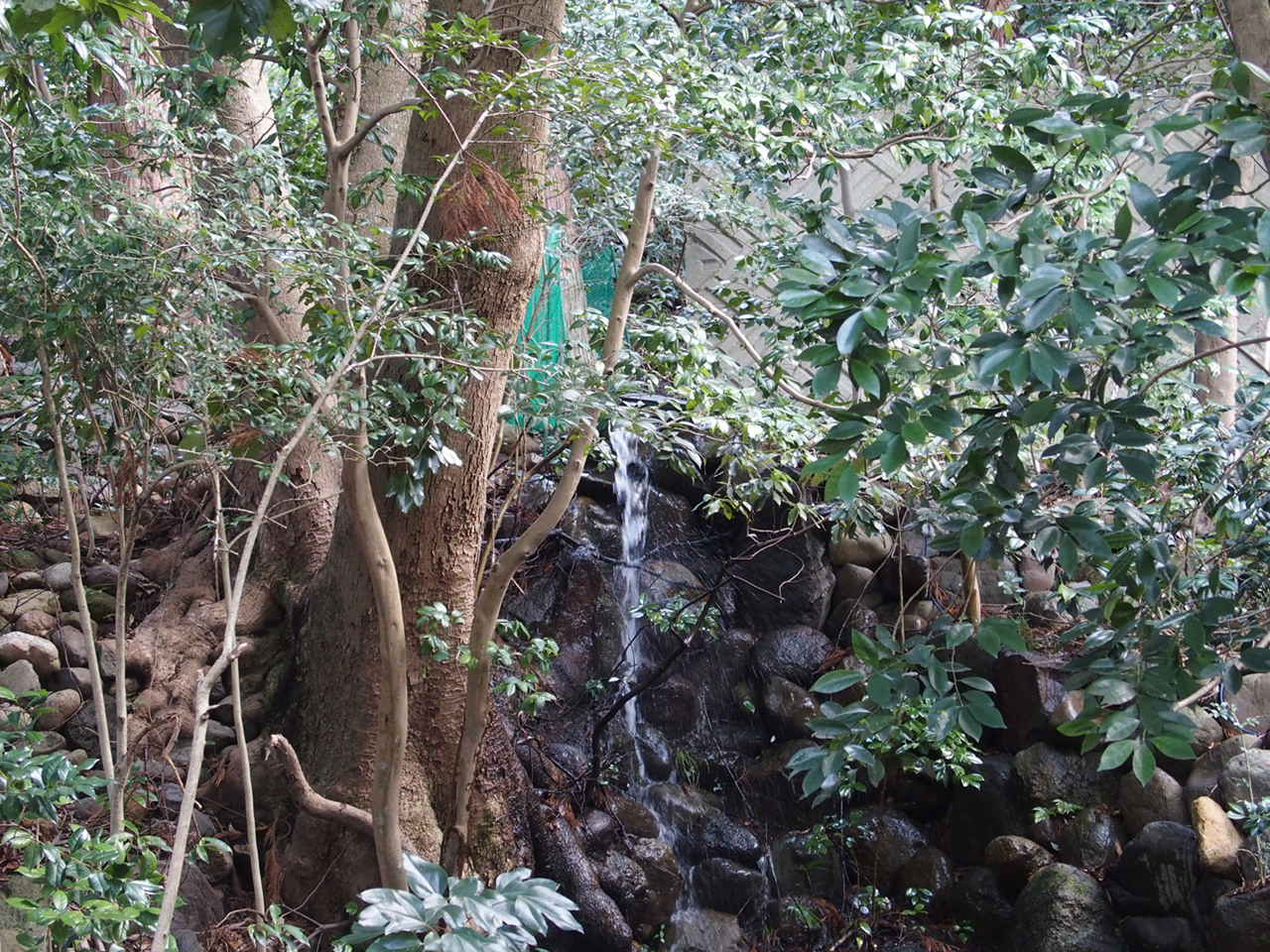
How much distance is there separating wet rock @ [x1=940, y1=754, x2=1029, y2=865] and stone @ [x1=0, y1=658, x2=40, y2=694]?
15.7 feet

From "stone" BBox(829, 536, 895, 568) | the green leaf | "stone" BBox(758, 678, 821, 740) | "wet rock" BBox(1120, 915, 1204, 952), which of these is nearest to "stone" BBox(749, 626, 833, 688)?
"stone" BBox(758, 678, 821, 740)

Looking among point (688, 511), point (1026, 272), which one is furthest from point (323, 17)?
point (688, 511)

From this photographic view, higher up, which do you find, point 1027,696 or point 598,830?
point 1027,696

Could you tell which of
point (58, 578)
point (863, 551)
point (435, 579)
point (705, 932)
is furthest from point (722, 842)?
point (58, 578)

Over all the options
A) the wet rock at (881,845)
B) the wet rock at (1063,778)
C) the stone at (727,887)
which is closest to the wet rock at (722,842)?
the stone at (727,887)

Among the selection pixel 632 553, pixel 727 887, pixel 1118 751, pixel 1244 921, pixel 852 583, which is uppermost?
pixel 1118 751

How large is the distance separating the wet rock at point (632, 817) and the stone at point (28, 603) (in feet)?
9.71

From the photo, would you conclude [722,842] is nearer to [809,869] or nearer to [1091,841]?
[809,869]

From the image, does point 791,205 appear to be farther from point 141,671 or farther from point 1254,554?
point 141,671

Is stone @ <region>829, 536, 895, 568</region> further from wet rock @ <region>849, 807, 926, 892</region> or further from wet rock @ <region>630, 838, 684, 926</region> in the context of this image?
wet rock @ <region>630, 838, 684, 926</region>

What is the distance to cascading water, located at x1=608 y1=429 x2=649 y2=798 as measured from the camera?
638 centimetres

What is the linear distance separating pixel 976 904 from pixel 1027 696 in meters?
1.18

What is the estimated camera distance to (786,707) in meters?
6.50

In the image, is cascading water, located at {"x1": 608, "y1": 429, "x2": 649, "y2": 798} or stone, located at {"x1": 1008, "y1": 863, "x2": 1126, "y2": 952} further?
cascading water, located at {"x1": 608, "y1": 429, "x2": 649, "y2": 798}
